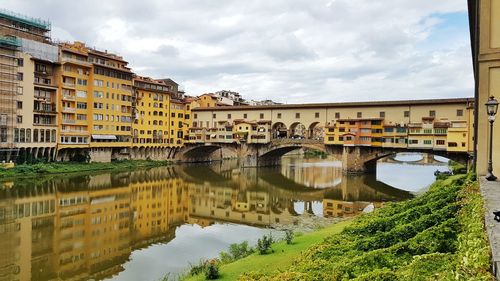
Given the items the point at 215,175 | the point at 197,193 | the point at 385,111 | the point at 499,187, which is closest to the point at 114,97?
the point at 215,175

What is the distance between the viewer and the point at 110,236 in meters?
21.8

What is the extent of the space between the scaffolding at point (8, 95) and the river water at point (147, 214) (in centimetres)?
694

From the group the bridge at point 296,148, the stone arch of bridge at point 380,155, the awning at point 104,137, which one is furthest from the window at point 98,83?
the stone arch of bridge at point 380,155

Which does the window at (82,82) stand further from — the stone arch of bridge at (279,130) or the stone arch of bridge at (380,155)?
the stone arch of bridge at (380,155)

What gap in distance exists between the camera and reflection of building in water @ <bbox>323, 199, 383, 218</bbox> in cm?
2968

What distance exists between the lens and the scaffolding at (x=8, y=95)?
44594 millimetres

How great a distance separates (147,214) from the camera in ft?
92.2

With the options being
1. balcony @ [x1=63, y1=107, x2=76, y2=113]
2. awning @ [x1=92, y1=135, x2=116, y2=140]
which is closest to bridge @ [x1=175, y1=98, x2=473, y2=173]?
awning @ [x1=92, y1=135, x2=116, y2=140]

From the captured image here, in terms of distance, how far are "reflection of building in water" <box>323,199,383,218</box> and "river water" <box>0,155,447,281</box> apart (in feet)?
0.26

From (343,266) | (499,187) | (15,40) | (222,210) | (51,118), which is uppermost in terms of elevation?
(15,40)

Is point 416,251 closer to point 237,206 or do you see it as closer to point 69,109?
point 237,206

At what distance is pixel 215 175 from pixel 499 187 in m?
45.2

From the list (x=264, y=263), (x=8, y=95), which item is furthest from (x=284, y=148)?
(x=264, y=263)

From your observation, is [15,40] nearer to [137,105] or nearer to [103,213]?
[137,105]
